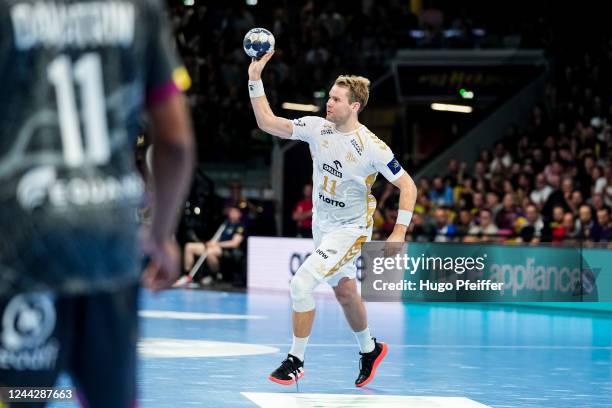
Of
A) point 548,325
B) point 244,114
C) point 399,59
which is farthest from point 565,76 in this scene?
point 548,325

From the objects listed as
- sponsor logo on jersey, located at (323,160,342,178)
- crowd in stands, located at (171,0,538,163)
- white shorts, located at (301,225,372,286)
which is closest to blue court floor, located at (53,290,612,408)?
white shorts, located at (301,225,372,286)

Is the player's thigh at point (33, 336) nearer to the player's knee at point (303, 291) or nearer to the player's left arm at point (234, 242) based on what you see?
the player's knee at point (303, 291)

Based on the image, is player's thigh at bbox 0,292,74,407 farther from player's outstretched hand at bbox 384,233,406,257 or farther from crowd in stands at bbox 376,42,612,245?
crowd in stands at bbox 376,42,612,245

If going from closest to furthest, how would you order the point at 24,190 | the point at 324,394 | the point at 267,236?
the point at 24,190 → the point at 324,394 → the point at 267,236

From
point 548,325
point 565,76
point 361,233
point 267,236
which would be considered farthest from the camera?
point 565,76

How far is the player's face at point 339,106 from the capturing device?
1018cm

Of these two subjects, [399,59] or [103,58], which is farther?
[399,59]

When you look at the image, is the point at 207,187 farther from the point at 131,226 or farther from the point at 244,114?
the point at 131,226

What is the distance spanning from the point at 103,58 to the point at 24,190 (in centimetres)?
44

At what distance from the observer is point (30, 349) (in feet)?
11.5

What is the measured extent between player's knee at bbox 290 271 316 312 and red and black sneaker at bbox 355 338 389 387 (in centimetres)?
78

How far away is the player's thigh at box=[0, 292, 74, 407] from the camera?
3439 mm

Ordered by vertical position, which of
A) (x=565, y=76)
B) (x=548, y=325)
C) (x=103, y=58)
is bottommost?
(x=548, y=325)

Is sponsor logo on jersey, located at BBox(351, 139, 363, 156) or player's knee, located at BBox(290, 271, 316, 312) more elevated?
sponsor logo on jersey, located at BBox(351, 139, 363, 156)
